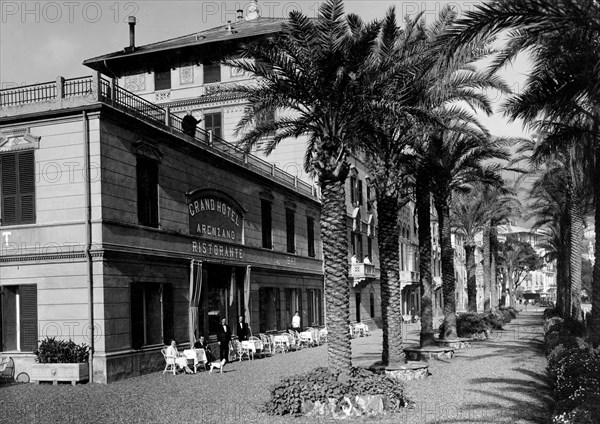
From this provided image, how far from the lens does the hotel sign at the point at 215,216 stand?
24578 mm

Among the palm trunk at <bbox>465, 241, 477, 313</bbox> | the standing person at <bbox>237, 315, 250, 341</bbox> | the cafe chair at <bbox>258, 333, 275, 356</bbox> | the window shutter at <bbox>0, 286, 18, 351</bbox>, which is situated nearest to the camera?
the window shutter at <bbox>0, 286, 18, 351</bbox>

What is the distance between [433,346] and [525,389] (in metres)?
8.90

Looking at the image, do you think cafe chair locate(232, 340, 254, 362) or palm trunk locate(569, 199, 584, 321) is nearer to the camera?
cafe chair locate(232, 340, 254, 362)

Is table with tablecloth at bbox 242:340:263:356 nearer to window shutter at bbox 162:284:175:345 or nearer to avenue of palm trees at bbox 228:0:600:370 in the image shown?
window shutter at bbox 162:284:175:345

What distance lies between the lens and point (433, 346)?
2428 centimetres

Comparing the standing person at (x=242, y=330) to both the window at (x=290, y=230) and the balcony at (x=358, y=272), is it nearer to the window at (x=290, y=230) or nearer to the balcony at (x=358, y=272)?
the window at (x=290, y=230)

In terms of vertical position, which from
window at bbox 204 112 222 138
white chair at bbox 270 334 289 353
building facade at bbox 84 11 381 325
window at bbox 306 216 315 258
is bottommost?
white chair at bbox 270 334 289 353

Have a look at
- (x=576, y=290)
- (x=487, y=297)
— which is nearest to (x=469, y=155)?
(x=576, y=290)

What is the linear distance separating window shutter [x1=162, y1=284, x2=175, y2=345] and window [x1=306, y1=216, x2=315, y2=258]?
52.1 ft

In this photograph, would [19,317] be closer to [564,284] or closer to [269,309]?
[269,309]

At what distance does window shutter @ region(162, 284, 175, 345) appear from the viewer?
72.4ft

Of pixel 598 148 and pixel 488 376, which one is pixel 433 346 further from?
pixel 598 148

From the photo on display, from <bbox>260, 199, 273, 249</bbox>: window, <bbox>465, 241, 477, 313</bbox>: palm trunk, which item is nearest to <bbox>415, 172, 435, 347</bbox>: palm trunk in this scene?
<bbox>260, 199, 273, 249</bbox>: window

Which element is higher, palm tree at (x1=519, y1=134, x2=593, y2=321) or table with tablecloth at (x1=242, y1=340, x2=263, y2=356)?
palm tree at (x1=519, y1=134, x2=593, y2=321)
